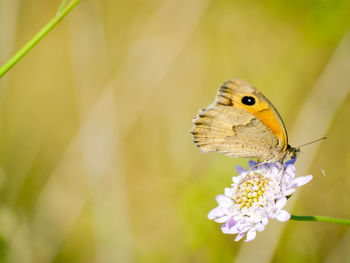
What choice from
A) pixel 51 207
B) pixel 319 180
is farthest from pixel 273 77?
pixel 51 207

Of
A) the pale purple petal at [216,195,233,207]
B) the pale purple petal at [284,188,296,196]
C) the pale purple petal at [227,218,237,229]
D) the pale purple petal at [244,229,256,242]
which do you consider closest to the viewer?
the pale purple petal at [244,229,256,242]

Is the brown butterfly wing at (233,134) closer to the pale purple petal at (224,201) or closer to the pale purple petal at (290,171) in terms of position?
the pale purple petal at (290,171)

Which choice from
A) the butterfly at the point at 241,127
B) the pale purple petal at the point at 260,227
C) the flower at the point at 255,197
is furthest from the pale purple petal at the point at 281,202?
the butterfly at the point at 241,127

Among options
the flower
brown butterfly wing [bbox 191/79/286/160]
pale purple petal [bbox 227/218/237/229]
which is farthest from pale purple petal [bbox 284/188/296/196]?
pale purple petal [bbox 227/218/237/229]

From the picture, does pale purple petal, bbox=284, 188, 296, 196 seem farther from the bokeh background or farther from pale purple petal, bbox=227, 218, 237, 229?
the bokeh background

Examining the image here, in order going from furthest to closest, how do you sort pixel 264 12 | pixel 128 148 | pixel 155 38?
1. pixel 128 148
2. pixel 264 12
3. pixel 155 38

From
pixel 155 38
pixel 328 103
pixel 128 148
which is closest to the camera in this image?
pixel 328 103

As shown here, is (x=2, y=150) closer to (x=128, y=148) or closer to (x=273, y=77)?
(x=128, y=148)

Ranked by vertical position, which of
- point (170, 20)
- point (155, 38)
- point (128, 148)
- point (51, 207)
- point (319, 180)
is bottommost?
point (51, 207)
